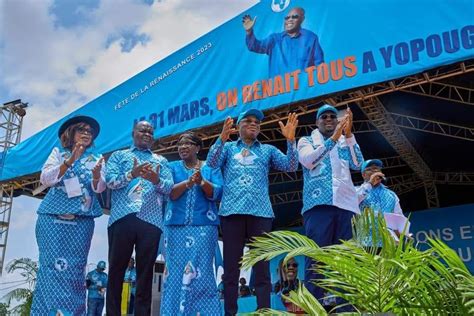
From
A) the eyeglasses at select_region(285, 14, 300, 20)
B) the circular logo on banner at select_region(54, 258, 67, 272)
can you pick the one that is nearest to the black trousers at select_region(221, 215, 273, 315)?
the circular logo on banner at select_region(54, 258, 67, 272)

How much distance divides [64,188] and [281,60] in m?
3.56

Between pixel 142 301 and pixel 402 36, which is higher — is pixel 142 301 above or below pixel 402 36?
below

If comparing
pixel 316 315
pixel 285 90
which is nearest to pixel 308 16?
pixel 285 90

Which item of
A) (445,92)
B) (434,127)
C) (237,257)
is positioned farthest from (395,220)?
(434,127)

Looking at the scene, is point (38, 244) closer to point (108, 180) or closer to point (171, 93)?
point (108, 180)

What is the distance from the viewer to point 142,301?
8.84ft

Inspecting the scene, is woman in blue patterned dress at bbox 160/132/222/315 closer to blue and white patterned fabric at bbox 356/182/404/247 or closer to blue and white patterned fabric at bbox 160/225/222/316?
blue and white patterned fabric at bbox 160/225/222/316

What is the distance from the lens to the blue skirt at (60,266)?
2.63 m

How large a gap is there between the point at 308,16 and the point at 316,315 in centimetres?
497

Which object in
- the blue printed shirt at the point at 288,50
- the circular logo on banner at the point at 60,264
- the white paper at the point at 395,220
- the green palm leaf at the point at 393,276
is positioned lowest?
the green palm leaf at the point at 393,276

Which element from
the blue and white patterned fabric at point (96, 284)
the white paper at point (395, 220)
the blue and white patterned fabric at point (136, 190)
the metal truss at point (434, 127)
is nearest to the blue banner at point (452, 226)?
the metal truss at point (434, 127)

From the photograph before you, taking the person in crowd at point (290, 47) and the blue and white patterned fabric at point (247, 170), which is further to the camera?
the person in crowd at point (290, 47)

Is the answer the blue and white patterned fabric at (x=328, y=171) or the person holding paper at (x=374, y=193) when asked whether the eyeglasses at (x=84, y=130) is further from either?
the person holding paper at (x=374, y=193)

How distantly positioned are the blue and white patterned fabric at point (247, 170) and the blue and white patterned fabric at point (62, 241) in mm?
721
